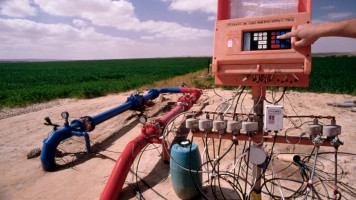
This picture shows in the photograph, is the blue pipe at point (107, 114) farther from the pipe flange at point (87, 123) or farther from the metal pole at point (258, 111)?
the metal pole at point (258, 111)

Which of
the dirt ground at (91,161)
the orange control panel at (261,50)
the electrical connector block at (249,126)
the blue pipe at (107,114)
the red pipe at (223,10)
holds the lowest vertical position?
the dirt ground at (91,161)

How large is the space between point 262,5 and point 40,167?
4468 millimetres

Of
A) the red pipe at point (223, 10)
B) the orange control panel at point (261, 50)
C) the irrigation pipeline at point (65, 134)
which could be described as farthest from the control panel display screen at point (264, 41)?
the irrigation pipeline at point (65, 134)

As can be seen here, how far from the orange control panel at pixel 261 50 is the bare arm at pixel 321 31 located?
0.31ft

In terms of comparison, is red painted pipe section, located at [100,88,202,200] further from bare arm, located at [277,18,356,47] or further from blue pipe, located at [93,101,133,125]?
bare arm, located at [277,18,356,47]

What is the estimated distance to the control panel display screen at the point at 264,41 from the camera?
1.77 metres

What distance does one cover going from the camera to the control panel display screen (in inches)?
69.5

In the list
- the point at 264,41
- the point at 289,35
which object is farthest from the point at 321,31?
the point at 264,41

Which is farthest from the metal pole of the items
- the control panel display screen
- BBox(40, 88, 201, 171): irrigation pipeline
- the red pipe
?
BBox(40, 88, 201, 171): irrigation pipeline

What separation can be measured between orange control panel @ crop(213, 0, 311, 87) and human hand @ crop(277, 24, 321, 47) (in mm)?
78

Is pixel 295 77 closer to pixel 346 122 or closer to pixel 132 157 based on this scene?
pixel 132 157

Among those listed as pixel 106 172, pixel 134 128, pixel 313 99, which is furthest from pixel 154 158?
pixel 313 99

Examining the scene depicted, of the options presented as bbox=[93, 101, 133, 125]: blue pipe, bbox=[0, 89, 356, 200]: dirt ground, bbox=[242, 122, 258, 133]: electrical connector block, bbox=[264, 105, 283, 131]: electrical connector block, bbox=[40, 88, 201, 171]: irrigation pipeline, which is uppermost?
bbox=[264, 105, 283, 131]: electrical connector block

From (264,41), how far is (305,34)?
35 centimetres
